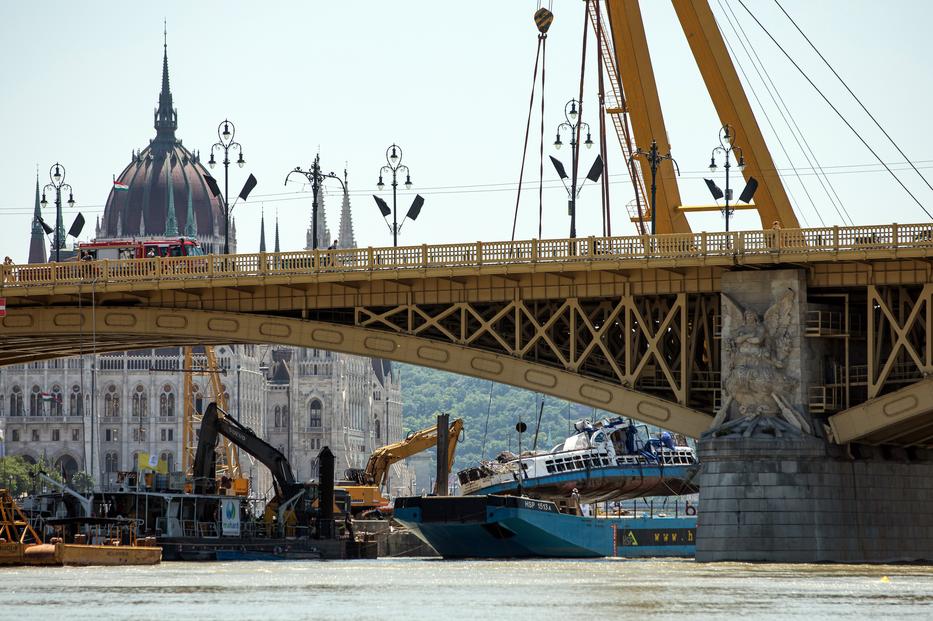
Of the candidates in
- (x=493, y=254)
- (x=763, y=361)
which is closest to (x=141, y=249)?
(x=493, y=254)

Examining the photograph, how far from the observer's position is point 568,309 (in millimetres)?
73500

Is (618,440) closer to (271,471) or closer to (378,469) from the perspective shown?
→ (378,469)

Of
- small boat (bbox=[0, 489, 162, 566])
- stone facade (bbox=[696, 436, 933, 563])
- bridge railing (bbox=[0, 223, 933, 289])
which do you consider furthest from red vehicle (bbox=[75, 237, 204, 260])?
stone facade (bbox=[696, 436, 933, 563])

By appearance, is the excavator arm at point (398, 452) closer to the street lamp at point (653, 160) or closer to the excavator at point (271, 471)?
the excavator at point (271, 471)

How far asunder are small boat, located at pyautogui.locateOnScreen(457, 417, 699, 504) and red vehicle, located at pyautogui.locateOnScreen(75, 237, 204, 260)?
28311mm

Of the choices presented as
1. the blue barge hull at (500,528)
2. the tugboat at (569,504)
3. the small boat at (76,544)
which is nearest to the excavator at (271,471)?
the blue barge hull at (500,528)

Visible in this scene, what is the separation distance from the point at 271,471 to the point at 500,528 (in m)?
11.6

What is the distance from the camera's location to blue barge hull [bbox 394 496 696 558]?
86750 millimetres

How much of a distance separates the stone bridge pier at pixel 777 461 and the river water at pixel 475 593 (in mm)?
1446

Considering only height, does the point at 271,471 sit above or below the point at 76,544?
above

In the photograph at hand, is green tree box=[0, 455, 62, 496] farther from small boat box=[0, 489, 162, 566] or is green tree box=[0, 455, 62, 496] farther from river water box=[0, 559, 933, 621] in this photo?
river water box=[0, 559, 933, 621]

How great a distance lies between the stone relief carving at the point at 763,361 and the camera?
6794cm

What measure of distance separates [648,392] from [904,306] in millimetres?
9537

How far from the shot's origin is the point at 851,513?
223 feet
